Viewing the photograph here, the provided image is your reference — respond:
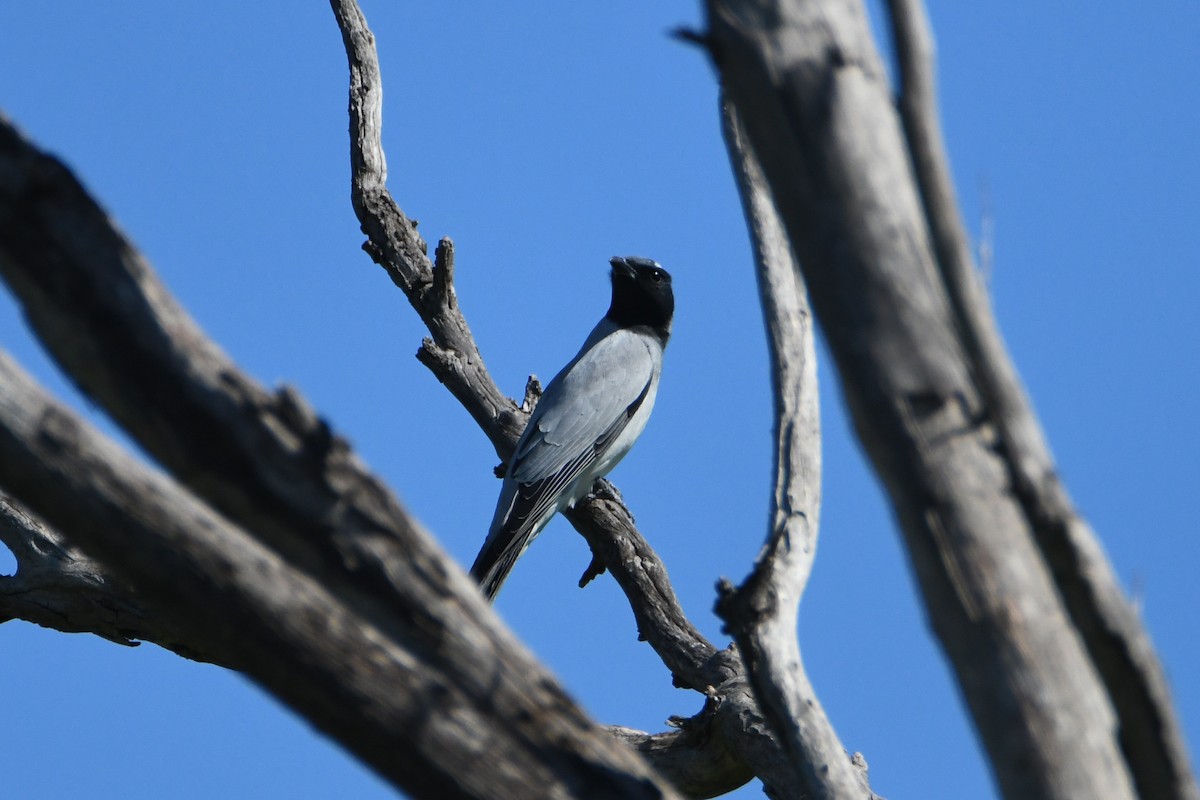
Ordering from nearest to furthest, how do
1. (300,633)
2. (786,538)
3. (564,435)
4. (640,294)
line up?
(300,633)
(786,538)
(564,435)
(640,294)

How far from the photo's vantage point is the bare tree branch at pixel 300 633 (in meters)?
2.23

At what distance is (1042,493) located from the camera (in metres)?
2.27

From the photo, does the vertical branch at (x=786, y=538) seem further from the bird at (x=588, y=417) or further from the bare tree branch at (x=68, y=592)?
the bare tree branch at (x=68, y=592)

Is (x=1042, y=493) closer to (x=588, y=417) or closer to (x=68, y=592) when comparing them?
(x=68, y=592)

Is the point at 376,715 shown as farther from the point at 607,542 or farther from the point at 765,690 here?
the point at 607,542

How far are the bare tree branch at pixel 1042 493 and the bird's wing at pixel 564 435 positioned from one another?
16.5 feet

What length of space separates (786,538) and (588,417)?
14.1 feet

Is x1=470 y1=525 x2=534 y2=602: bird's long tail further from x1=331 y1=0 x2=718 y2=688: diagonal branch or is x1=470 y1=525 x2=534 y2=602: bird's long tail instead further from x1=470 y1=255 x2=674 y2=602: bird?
x1=331 y1=0 x2=718 y2=688: diagonal branch

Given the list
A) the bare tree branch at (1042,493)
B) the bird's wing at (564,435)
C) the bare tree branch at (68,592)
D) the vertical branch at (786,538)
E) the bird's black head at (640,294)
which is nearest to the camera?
the bare tree branch at (1042,493)

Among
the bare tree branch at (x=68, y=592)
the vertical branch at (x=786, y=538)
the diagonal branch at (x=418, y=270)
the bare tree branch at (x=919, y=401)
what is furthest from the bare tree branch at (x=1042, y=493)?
the bare tree branch at (x=68, y=592)

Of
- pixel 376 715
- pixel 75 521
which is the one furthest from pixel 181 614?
pixel 376 715

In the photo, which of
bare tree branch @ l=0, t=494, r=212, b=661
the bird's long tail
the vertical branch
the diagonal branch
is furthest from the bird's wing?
the vertical branch

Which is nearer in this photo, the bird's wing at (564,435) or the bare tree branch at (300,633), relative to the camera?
the bare tree branch at (300,633)

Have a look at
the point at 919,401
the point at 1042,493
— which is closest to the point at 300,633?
the point at 919,401
